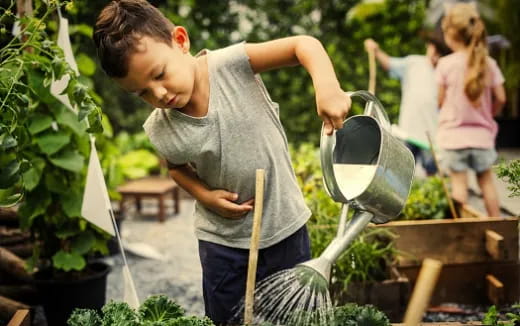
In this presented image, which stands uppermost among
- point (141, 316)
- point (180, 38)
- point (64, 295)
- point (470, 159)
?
point (180, 38)

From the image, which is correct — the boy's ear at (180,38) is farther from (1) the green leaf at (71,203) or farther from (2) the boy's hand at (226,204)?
(1) the green leaf at (71,203)

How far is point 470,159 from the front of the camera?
3.99m

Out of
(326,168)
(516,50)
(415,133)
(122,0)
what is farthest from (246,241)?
(516,50)

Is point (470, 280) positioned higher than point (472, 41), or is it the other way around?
point (472, 41)

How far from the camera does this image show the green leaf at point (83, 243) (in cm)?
289

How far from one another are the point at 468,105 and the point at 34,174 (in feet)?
8.90

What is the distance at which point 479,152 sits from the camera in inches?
156

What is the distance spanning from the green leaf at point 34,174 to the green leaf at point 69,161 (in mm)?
54

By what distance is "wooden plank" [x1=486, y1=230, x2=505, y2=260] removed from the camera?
2.90m

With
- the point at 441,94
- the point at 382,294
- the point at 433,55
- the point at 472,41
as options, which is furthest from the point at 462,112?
the point at 382,294

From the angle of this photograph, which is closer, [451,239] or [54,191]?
[54,191]

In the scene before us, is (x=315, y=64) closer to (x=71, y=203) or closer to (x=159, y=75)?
(x=159, y=75)

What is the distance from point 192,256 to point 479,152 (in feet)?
6.92

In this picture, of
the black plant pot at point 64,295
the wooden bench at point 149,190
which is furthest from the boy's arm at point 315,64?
the wooden bench at point 149,190
